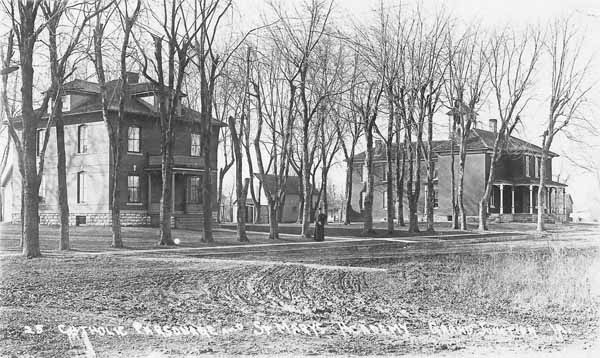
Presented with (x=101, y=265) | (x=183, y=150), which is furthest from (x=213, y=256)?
(x=183, y=150)

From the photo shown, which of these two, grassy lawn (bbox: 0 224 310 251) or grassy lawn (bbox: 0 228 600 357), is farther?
grassy lawn (bbox: 0 224 310 251)

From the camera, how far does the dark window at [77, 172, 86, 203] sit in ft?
118

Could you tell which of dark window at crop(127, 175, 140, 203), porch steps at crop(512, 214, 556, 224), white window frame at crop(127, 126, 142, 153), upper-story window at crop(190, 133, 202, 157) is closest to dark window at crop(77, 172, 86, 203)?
dark window at crop(127, 175, 140, 203)

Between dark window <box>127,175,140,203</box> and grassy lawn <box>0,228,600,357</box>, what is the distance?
18973 millimetres

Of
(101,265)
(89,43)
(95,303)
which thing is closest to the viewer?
(95,303)

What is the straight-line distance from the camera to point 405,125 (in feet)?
110

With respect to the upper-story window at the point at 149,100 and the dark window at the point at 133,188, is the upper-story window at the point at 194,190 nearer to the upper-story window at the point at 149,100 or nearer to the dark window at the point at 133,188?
the dark window at the point at 133,188

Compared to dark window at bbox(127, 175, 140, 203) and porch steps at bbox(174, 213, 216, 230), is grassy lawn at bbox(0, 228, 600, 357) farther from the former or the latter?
porch steps at bbox(174, 213, 216, 230)

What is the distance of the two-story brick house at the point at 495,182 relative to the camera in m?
51.8

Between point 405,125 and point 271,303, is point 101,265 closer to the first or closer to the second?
point 271,303

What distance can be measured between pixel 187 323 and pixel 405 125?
2580 cm

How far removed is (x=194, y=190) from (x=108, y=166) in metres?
6.75

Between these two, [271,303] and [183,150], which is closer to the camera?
[271,303]

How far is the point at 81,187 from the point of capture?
36.2 metres
